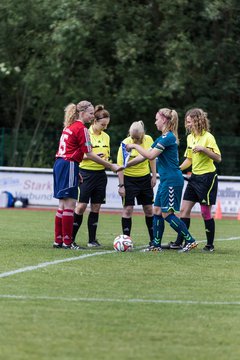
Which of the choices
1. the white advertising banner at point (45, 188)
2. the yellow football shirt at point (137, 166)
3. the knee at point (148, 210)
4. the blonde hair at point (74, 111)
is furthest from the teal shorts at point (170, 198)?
the white advertising banner at point (45, 188)

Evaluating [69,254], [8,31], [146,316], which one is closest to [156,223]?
[69,254]

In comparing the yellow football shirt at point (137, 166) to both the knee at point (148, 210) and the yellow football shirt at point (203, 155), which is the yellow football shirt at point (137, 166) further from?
the yellow football shirt at point (203, 155)

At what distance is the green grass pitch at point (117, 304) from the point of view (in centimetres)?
665

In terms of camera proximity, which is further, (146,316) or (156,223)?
(156,223)

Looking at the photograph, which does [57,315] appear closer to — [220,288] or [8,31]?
[220,288]

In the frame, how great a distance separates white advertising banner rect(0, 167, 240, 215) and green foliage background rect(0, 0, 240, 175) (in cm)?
351

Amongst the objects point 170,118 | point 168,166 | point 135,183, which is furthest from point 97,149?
point 170,118

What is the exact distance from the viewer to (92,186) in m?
13.7

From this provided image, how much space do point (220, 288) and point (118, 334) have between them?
8.57 feet

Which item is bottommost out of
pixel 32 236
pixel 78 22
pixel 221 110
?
pixel 32 236

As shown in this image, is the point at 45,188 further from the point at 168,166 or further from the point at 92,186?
the point at 168,166

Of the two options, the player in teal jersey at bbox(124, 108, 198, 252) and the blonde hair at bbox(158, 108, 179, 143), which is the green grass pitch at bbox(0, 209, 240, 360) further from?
the blonde hair at bbox(158, 108, 179, 143)

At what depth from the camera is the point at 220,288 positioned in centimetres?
949

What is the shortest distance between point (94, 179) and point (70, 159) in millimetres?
1090
